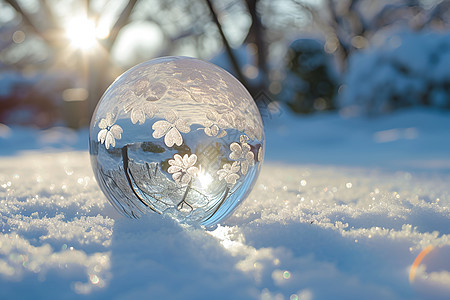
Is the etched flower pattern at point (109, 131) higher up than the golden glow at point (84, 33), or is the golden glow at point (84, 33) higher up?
the golden glow at point (84, 33)

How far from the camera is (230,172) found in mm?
1596

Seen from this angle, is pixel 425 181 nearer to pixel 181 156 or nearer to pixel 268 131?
pixel 181 156

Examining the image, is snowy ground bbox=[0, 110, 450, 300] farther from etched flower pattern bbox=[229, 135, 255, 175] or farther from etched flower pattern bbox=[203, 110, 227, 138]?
etched flower pattern bbox=[203, 110, 227, 138]

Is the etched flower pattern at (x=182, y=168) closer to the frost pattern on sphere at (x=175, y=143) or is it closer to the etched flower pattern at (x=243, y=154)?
the frost pattern on sphere at (x=175, y=143)

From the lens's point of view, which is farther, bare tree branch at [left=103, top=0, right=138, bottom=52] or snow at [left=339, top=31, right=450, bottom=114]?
bare tree branch at [left=103, top=0, right=138, bottom=52]

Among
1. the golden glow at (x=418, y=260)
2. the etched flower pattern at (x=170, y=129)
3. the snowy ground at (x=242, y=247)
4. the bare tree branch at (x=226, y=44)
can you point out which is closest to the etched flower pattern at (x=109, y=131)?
the etched flower pattern at (x=170, y=129)

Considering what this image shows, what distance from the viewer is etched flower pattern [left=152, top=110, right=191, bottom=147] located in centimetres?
152

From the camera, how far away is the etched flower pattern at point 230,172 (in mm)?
1577

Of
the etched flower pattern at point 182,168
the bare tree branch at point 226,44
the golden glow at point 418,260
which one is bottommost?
the golden glow at point 418,260

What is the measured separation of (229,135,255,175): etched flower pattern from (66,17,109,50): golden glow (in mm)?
7876

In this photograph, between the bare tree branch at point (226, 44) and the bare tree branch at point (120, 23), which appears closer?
the bare tree branch at point (120, 23)

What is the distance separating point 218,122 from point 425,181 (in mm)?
2197

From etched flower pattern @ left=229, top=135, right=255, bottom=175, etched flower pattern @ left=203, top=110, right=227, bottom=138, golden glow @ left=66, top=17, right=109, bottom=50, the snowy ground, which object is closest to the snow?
the snowy ground

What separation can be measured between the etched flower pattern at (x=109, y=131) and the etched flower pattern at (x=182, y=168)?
0.26 metres
